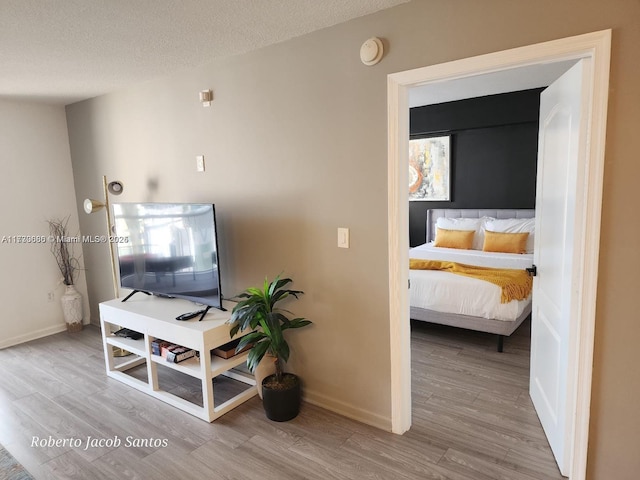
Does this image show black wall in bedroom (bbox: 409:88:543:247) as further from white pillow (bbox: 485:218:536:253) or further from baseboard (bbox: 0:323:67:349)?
baseboard (bbox: 0:323:67:349)

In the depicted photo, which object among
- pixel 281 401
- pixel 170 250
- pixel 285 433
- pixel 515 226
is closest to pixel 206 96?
pixel 170 250

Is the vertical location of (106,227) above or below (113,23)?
below

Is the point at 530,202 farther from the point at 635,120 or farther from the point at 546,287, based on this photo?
the point at 635,120

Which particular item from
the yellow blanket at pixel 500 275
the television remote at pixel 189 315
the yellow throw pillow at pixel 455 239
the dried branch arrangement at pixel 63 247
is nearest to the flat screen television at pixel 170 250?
the television remote at pixel 189 315

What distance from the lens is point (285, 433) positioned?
8.16 feet

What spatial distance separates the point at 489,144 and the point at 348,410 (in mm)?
3918

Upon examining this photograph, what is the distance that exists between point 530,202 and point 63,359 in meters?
5.19

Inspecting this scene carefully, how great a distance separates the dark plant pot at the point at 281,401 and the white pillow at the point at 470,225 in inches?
133

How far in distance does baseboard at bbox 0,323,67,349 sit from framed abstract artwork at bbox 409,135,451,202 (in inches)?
183

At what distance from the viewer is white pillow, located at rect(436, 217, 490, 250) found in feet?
16.9

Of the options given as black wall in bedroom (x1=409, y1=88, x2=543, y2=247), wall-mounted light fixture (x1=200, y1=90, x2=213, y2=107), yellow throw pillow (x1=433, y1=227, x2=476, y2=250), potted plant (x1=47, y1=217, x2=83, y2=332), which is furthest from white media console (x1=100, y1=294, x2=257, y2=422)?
black wall in bedroom (x1=409, y1=88, x2=543, y2=247)

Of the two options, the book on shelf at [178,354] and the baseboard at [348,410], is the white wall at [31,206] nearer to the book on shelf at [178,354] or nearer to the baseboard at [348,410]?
the book on shelf at [178,354]

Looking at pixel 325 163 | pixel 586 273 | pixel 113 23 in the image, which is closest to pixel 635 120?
pixel 586 273

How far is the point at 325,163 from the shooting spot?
252 cm
